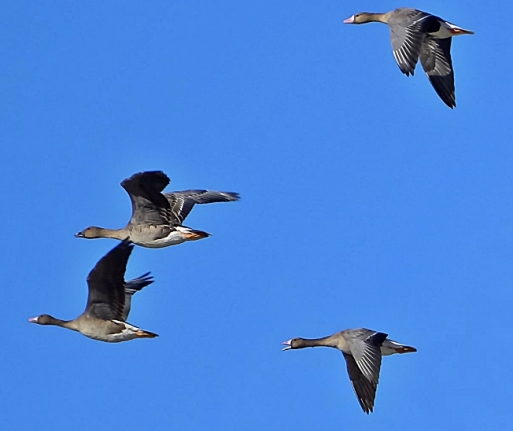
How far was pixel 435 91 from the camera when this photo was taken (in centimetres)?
3166

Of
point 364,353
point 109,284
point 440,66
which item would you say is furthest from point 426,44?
point 109,284

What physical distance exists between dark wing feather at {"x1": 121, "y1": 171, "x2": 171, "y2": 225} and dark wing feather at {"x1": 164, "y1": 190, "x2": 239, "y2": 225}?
0.70 meters

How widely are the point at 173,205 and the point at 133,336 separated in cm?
438

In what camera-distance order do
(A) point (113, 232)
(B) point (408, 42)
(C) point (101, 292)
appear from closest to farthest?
(C) point (101, 292)
(B) point (408, 42)
(A) point (113, 232)

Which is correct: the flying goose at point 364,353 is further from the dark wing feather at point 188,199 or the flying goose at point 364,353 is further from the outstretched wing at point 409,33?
the outstretched wing at point 409,33

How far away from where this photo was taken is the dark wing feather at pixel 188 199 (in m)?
32.3

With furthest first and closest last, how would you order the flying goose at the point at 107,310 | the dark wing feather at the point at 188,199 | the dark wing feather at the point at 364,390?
the dark wing feather at the point at 188,199 → the dark wing feather at the point at 364,390 → the flying goose at the point at 107,310

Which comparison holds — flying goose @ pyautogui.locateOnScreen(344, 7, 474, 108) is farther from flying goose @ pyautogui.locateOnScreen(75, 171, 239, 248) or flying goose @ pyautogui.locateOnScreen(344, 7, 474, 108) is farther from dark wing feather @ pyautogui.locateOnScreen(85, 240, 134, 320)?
dark wing feather @ pyautogui.locateOnScreen(85, 240, 134, 320)

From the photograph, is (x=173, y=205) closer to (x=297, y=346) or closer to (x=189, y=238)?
(x=189, y=238)

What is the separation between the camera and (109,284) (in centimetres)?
2792

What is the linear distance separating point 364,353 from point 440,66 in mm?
6185

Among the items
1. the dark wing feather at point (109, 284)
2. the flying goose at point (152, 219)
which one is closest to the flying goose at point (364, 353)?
the flying goose at point (152, 219)

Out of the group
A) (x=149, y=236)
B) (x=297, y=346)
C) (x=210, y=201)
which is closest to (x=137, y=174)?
(x=149, y=236)

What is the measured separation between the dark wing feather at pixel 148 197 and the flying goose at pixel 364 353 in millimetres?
4235
